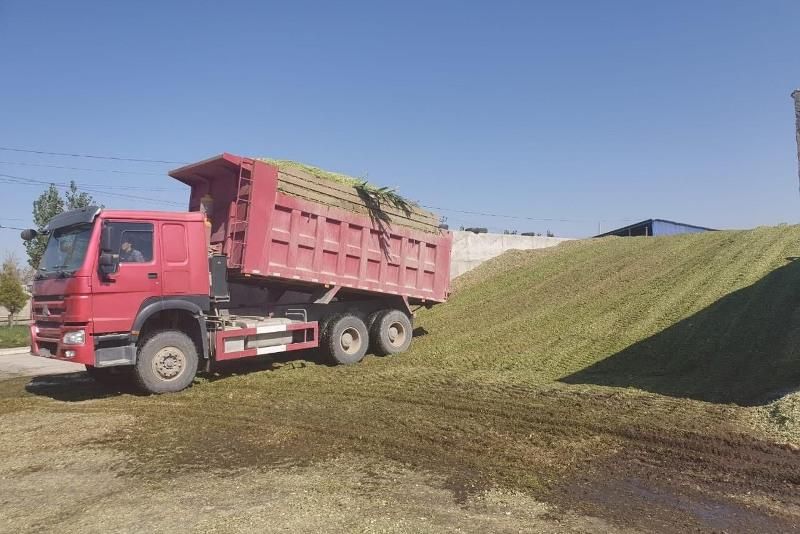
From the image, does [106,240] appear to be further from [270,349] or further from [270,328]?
[270,349]

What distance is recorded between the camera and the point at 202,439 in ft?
20.6

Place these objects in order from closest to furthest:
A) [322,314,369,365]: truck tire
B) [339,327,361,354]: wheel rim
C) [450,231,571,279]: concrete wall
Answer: [322,314,369,365]: truck tire → [339,327,361,354]: wheel rim → [450,231,571,279]: concrete wall

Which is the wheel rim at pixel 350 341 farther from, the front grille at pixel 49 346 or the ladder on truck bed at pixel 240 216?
the front grille at pixel 49 346

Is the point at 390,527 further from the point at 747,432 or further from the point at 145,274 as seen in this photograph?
the point at 145,274

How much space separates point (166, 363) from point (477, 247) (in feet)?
55.5

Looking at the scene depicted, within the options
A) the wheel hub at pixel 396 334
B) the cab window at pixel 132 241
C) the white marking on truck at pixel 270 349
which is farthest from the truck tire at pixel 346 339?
the cab window at pixel 132 241

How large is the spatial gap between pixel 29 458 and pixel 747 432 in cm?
713

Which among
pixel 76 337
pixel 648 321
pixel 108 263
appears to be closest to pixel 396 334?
pixel 648 321

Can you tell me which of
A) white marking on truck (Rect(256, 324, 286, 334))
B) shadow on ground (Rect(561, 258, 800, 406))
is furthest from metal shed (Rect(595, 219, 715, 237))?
white marking on truck (Rect(256, 324, 286, 334))

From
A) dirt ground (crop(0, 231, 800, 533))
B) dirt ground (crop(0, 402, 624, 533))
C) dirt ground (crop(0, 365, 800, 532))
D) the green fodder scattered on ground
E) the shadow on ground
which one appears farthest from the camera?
the green fodder scattered on ground

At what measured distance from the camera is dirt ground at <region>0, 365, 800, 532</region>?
4.07 m

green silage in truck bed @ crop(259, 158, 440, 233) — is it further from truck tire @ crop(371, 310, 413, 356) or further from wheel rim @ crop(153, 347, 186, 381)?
wheel rim @ crop(153, 347, 186, 381)

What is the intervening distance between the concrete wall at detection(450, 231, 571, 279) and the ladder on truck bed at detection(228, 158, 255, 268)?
13.3 m

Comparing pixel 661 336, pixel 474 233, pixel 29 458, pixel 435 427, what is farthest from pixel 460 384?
pixel 474 233
